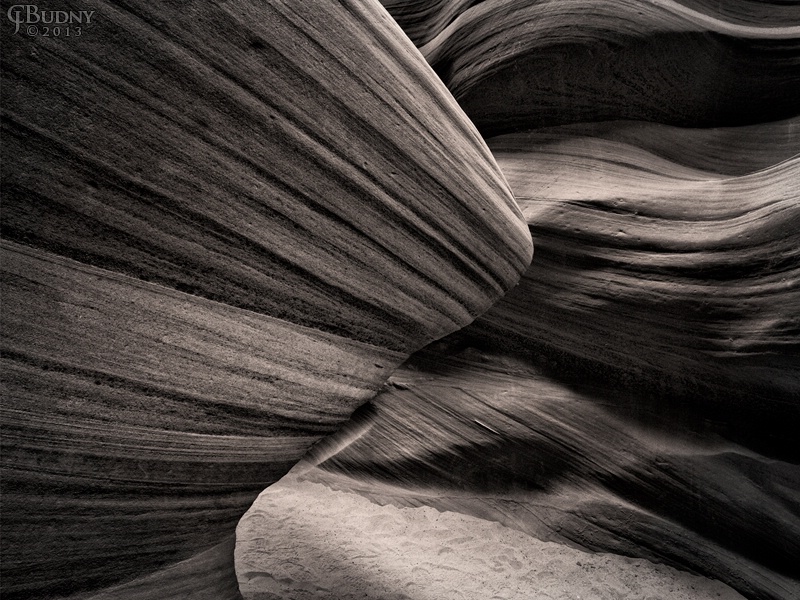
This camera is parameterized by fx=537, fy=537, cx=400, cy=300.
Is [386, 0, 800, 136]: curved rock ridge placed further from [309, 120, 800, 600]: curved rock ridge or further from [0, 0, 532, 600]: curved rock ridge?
[0, 0, 532, 600]: curved rock ridge

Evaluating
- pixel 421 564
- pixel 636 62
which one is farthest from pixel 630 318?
pixel 421 564

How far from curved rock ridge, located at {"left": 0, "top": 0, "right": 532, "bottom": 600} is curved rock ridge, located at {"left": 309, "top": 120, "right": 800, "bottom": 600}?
103cm

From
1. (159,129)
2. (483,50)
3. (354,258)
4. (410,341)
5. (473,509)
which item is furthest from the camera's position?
(483,50)

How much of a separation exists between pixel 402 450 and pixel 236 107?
68.6 inches

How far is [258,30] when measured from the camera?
3.40 feet

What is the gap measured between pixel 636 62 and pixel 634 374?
130 centimetres

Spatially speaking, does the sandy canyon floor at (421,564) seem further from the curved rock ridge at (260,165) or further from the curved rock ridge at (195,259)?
the curved rock ridge at (260,165)

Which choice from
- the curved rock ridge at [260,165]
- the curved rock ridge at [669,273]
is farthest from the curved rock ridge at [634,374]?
the curved rock ridge at [260,165]

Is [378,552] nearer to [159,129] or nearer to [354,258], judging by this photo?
[354,258]

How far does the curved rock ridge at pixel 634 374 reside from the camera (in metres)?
1.94

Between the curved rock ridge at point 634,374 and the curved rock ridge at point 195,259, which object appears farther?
the curved rock ridge at point 634,374

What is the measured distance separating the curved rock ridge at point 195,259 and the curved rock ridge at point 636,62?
1229 millimetres

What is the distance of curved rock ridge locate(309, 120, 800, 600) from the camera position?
1.94m

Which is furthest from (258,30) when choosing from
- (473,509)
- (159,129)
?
(473,509)
